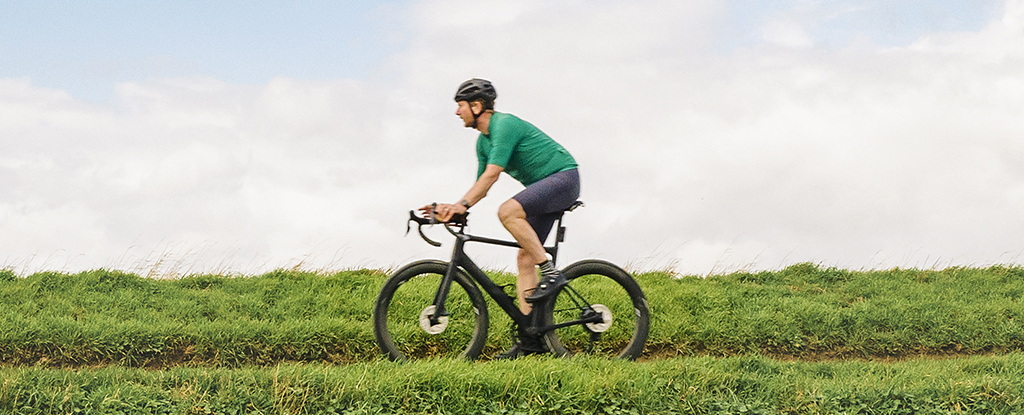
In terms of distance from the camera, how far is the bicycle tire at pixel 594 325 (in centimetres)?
690

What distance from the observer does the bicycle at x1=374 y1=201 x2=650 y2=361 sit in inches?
262

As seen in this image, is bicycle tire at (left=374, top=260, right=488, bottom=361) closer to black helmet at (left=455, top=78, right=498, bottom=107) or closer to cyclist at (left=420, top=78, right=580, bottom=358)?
cyclist at (left=420, top=78, right=580, bottom=358)

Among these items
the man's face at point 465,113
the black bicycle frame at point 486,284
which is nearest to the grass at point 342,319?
the black bicycle frame at point 486,284

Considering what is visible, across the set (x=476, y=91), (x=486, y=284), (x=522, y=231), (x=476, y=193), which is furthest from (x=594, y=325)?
(x=476, y=91)

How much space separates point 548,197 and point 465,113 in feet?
3.35

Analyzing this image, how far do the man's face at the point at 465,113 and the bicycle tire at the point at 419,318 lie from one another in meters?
1.25

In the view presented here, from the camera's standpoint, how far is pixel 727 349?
8328mm

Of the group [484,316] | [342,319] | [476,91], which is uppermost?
[476,91]

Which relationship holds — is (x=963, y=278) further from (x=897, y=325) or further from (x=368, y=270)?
(x=368, y=270)

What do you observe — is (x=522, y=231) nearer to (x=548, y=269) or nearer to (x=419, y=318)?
(x=548, y=269)

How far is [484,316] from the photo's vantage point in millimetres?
6781

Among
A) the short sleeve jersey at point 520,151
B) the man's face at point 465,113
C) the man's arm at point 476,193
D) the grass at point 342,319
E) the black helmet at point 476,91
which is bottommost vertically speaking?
the grass at point 342,319

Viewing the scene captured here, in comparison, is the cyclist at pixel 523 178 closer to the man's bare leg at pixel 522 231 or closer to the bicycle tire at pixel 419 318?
the man's bare leg at pixel 522 231

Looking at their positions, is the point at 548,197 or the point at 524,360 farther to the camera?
the point at 548,197
